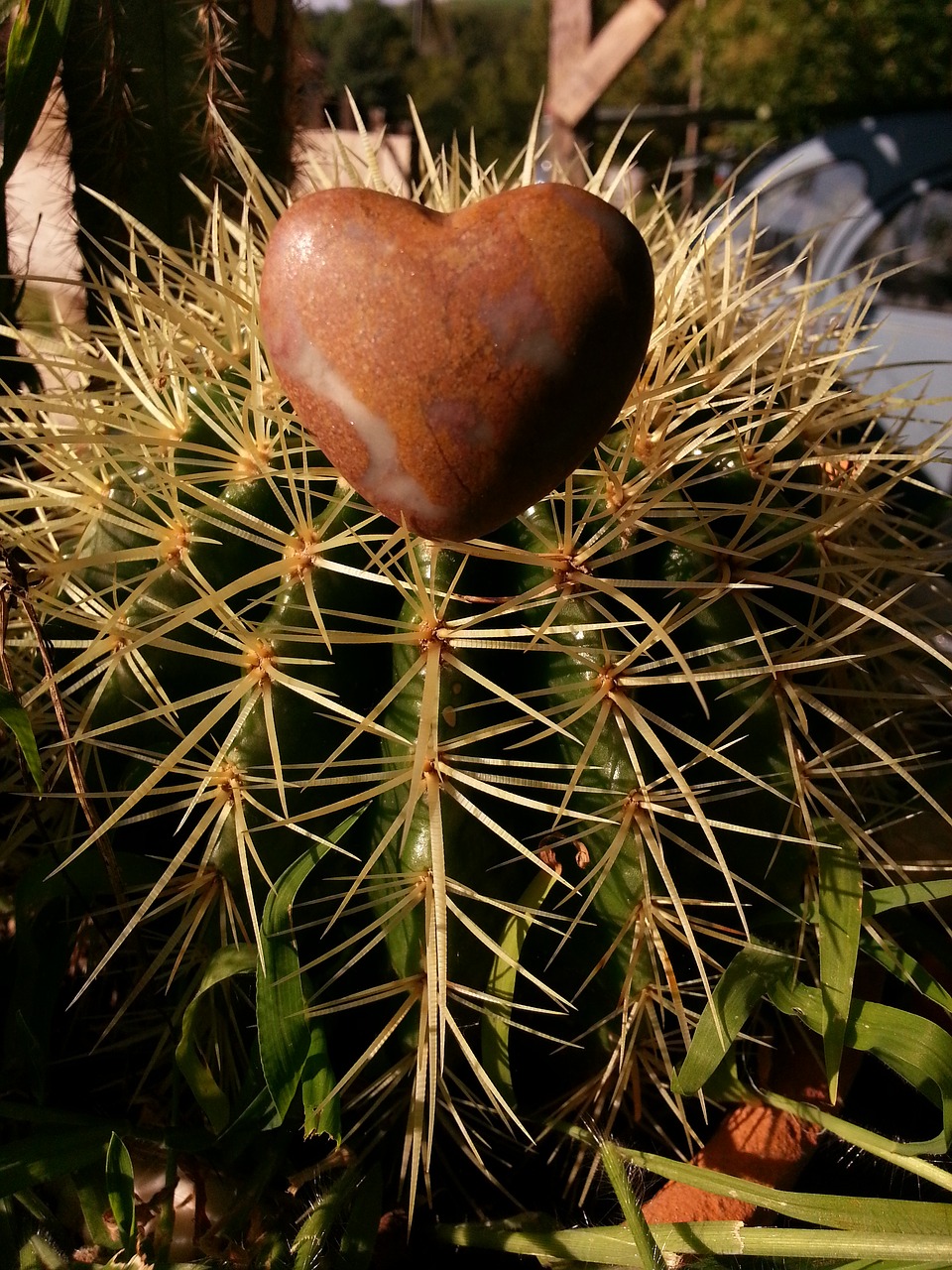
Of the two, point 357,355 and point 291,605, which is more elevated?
point 357,355

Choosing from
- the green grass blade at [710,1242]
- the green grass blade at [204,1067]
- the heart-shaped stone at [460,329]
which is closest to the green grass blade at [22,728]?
the green grass blade at [204,1067]

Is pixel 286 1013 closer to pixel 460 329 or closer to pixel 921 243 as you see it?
pixel 460 329

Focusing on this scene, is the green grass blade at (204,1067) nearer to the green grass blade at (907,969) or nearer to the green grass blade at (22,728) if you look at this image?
the green grass blade at (22,728)

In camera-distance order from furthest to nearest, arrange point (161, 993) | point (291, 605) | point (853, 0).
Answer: point (853, 0), point (161, 993), point (291, 605)

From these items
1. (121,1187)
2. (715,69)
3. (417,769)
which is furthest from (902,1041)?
(715,69)

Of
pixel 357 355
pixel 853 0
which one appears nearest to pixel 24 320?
pixel 357 355

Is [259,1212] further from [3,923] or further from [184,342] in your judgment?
[184,342]
